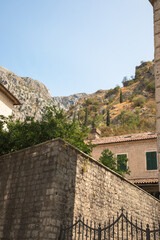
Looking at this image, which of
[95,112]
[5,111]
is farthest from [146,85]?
[5,111]

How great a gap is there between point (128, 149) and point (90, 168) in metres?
11.6

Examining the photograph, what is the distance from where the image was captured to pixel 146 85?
7019 centimetres

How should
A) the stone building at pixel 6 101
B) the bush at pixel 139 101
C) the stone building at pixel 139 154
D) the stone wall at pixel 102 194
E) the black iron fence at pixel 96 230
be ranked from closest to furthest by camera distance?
the black iron fence at pixel 96 230, the stone wall at pixel 102 194, the stone building at pixel 6 101, the stone building at pixel 139 154, the bush at pixel 139 101

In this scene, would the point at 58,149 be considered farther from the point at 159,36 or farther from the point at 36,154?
the point at 159,36

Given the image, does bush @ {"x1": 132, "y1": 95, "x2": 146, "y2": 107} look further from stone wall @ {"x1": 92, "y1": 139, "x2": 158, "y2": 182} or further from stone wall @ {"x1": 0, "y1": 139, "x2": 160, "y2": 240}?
stone wall @ {"x1": 0, "y1": 139, "x2": 160, "y2": 240}

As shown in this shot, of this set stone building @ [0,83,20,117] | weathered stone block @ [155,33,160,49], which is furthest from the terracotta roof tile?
weathered stone block @ [155,33,160,49]

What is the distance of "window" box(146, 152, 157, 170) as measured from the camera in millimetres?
18484

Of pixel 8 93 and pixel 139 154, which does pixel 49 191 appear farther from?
pixel 139 154

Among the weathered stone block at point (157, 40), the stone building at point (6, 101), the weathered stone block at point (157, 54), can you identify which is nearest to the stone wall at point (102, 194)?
the weathered stone block at point (157, 54)

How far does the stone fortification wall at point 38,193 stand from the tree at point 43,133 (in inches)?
82.7

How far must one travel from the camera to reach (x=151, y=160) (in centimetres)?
1873

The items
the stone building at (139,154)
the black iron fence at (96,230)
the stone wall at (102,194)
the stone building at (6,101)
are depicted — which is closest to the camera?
the black iron fence at (96,230)

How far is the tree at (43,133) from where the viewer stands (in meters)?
10.9

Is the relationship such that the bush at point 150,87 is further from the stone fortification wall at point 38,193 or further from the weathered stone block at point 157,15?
the stone fortification wall at point 38,193
